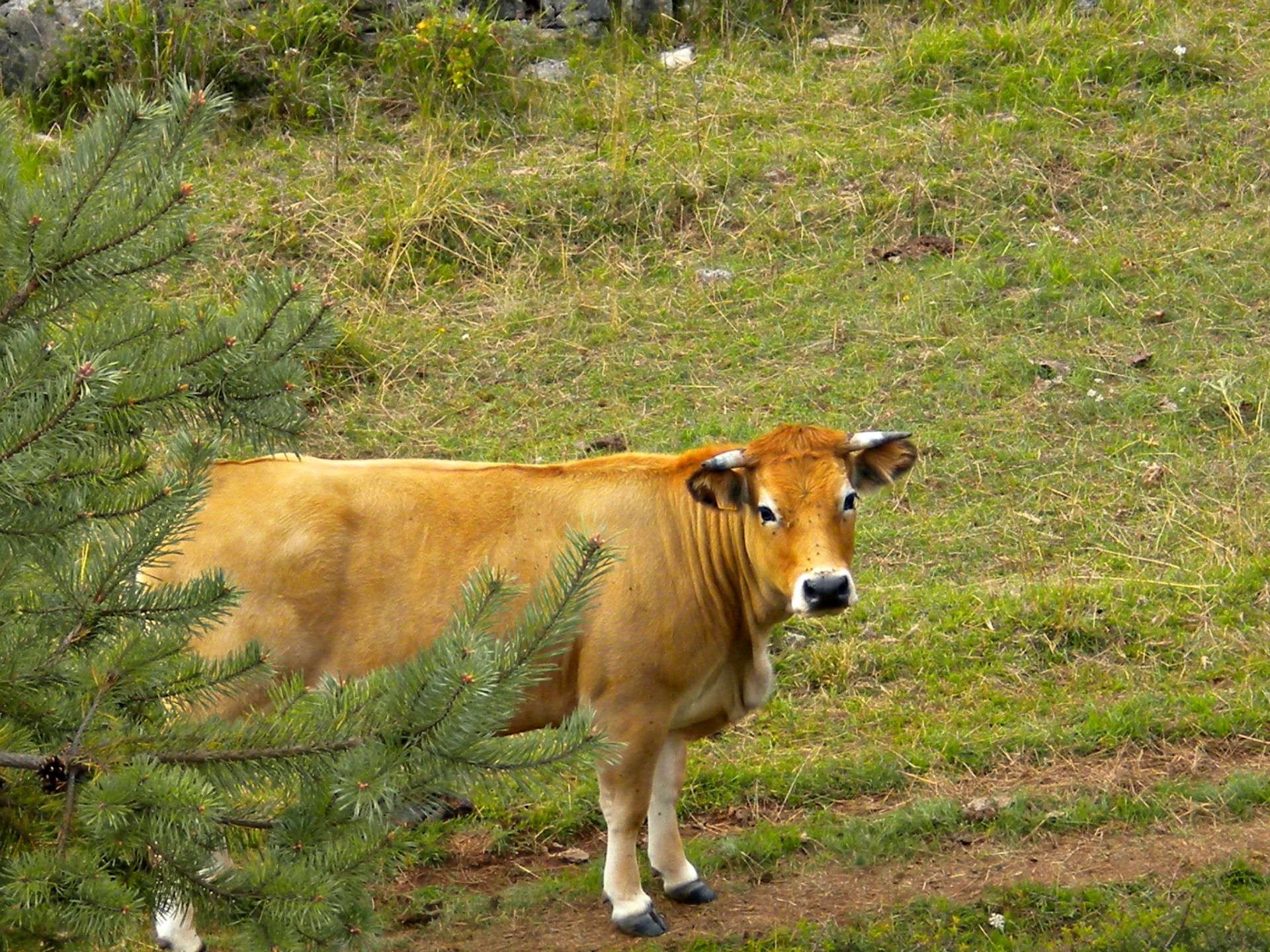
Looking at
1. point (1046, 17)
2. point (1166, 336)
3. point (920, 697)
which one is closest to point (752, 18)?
point (1046, 17)

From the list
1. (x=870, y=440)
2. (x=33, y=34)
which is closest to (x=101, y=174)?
(x=870, y=440)

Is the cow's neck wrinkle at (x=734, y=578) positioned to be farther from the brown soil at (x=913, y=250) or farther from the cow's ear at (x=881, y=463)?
the brown soil at (x=913, y=250)

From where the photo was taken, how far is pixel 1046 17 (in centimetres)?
1397

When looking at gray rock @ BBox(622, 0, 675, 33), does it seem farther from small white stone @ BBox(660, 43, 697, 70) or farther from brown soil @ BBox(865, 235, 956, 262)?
brown soil @ BBox(865, 235, 956, 262)

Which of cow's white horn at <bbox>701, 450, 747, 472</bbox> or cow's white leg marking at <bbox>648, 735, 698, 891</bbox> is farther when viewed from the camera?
cow's white leg marking at <bbox>648, 735, 698, 891</bbox>

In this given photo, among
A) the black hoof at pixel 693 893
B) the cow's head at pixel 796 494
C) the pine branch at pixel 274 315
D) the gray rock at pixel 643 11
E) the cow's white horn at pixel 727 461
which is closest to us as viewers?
the pine branch at pixel 274 315

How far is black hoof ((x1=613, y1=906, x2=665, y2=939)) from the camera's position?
6422 millimetres

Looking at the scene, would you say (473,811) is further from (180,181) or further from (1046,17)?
(1046,17)

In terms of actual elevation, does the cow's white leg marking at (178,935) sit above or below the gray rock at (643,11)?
below

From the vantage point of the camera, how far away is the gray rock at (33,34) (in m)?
13.7

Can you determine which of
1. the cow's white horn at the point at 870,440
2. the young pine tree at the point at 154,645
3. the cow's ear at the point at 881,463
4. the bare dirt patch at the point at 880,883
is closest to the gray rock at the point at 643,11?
the cow's ear at the point at 881,463

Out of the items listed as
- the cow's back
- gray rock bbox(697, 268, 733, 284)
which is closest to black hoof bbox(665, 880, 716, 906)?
the cow's back

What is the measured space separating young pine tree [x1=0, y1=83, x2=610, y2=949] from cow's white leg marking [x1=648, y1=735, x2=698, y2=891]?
270 cm

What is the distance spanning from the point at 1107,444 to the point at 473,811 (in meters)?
4.83
